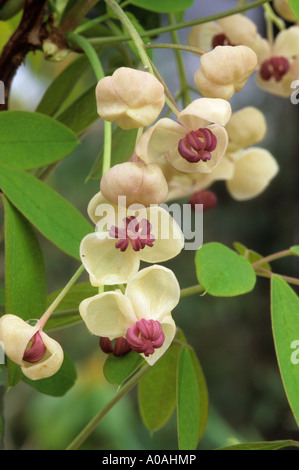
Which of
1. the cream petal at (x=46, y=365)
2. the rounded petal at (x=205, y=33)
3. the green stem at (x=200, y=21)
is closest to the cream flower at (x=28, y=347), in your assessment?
the cream petal at (x=46, y=365)

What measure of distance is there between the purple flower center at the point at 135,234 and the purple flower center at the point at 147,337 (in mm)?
42

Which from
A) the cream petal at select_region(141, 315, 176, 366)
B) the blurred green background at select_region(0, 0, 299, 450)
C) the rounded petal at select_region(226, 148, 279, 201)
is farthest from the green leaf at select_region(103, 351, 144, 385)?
the blurred green background at select_region(0, 0, 299, 450)

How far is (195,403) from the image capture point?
0.51 meters

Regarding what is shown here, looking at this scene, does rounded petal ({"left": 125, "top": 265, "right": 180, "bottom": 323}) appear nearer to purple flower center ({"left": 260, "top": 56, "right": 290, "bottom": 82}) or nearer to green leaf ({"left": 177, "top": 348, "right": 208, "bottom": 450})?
green leaf ({"left": 177, "top": 348, "right": 208, "bottom": 450})

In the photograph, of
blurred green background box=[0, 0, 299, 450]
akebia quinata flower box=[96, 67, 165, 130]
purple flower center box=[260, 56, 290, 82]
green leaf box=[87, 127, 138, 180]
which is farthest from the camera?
blurred green background box=[0, 0, 299, 450]

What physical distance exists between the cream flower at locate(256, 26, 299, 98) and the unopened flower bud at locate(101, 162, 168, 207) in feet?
0.90

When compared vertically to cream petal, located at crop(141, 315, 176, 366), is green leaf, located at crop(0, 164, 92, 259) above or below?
above

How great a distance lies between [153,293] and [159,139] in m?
0.09

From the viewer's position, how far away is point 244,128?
0.57 metres

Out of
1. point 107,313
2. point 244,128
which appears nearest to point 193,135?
point 107,313

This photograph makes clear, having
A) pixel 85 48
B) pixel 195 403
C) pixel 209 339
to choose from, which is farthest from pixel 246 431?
pixel 85 48

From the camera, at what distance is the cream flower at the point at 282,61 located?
59 cm

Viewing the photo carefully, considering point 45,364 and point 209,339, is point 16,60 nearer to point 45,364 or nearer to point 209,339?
point 45,364

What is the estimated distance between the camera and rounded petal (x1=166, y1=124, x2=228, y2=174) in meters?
0.38
